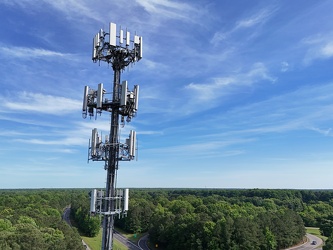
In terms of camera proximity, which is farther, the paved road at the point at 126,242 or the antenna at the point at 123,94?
the paved road at the point at 126,242

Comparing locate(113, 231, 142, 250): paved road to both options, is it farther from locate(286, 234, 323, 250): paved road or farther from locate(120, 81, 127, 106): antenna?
locate(120, 81, 127, 106): antenna

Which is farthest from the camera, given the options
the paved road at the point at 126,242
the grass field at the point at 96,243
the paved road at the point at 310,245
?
the paved road at the point at 126,242

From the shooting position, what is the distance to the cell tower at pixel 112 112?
16.7 m

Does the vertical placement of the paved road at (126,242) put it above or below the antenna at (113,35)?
below

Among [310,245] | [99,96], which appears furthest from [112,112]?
[310,245]

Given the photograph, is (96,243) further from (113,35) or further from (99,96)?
(113,35)

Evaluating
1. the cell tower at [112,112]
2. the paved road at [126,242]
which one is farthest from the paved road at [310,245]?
the cell tower at [112,112]

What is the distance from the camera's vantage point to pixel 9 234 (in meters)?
55.4

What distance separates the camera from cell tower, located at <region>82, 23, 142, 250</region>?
16734 mm

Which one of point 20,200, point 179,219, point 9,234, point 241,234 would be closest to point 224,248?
point 241,234

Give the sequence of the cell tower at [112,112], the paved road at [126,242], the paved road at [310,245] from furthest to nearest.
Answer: the paved road at [126,242] → the paved road at [310,245] → the cell tower at [112,112]

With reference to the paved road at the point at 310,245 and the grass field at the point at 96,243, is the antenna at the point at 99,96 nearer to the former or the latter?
the grass field at the point at 96,243

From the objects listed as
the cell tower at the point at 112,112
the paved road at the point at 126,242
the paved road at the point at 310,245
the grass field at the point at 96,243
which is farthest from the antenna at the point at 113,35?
the paved road at the point at 310,245

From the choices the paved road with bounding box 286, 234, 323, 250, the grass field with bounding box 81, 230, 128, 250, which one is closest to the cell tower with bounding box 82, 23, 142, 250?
the grass field with bounding box 81, 230, 128, 250
